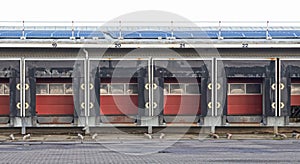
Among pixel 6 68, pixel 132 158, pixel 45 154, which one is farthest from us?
pixel 6 68

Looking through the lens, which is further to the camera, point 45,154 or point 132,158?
point 45,154

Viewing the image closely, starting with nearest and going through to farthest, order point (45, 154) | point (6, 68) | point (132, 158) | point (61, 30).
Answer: point (132, 158) < point (45, 154) < point (6, 68) < point (61, 30)

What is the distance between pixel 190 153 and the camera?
23.6m

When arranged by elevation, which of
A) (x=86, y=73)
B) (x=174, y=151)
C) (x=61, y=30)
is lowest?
(x=174, y=151)

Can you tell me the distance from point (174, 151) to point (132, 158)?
3.75 meters

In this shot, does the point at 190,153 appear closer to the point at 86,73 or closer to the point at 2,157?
the point at 2,157

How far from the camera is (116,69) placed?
132ft

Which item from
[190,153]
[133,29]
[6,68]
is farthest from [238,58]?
[190,153]

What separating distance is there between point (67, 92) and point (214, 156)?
67.6 feet

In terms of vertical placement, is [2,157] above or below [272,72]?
below

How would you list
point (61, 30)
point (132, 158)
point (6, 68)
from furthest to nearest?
1. point (61, 30)
2. point (6, 68)
3. point (132, 158)

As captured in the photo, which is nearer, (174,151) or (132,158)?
(132,158)

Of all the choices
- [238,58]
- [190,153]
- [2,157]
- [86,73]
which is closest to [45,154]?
[2,157]

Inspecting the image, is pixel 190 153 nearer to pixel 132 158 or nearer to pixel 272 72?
pixel 132 158
